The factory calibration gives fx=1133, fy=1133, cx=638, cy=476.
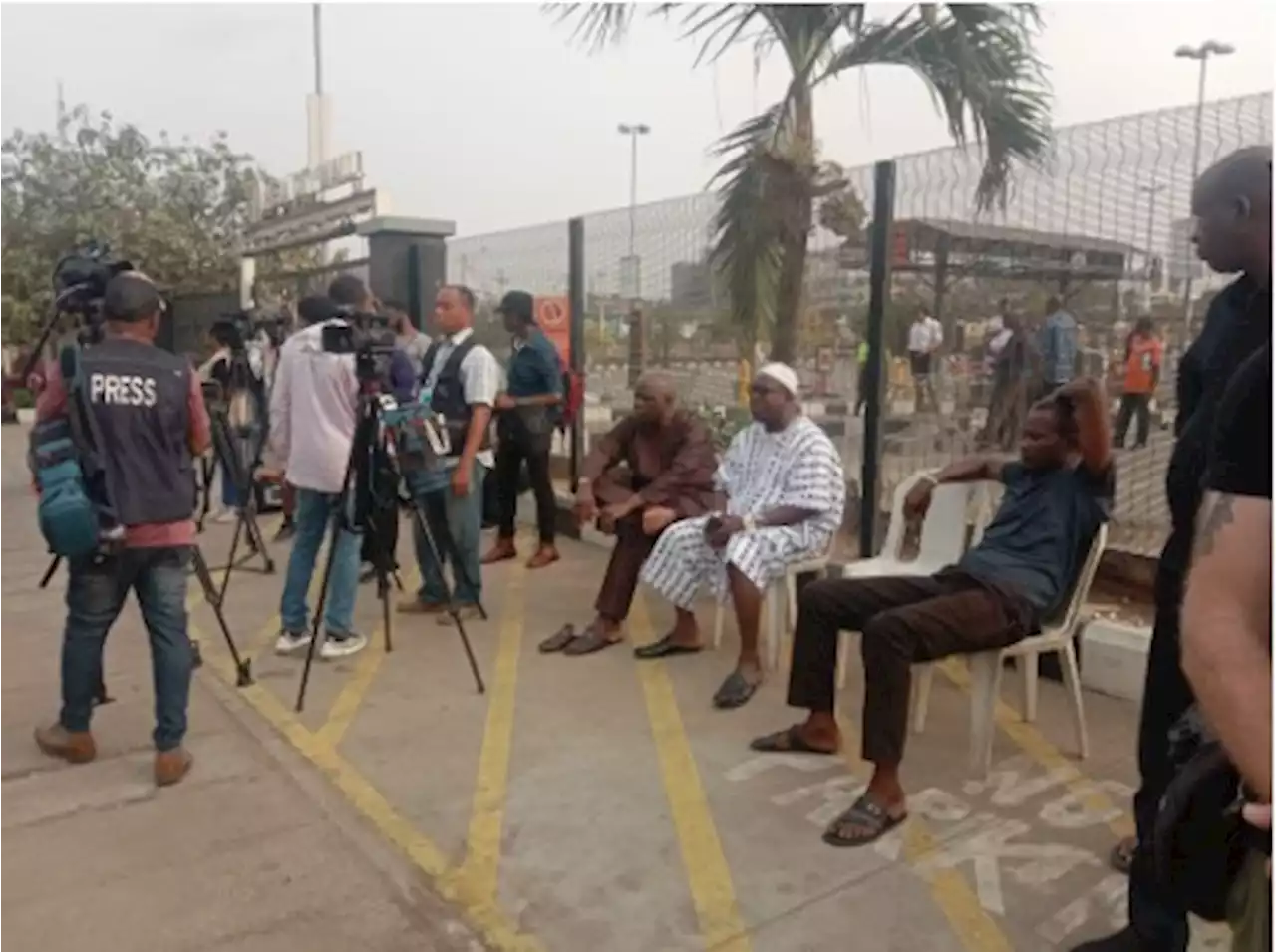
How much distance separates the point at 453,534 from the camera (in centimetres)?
557

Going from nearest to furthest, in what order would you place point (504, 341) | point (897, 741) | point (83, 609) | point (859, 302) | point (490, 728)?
point (897, 741), point (83, 609), point (490, 728), point (859, 302), point (504, 341)

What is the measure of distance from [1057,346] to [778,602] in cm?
173

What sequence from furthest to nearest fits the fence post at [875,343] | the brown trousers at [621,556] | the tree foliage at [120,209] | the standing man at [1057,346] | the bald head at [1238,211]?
the tree foliage at [120,209], the fence post at [875,343], the brown trousers at [621,556], the standing man at [1057,346], the bald head at [1238,211]

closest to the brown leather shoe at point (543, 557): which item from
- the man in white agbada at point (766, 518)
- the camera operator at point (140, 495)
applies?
the man in white agbada at point (766, 518)

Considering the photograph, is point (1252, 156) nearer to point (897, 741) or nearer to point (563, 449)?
point (897, 741)

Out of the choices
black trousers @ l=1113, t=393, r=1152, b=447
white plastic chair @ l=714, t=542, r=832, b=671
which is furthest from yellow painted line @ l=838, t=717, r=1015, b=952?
black trousers @ l=1113, t=393, r=1152, b=447

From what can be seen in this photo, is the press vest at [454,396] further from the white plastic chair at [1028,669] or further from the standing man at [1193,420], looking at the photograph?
the standing man at [1193,420]

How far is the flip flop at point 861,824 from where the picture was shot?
3.28 meters

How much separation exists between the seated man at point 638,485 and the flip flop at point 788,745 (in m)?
1.32

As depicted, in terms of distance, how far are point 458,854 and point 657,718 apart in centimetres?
126

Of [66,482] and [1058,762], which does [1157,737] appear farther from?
[66,482]

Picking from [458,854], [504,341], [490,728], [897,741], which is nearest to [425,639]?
[490,728]

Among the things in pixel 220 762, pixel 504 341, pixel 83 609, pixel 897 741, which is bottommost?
pixel 220 762

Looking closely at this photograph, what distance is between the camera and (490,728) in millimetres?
4242
